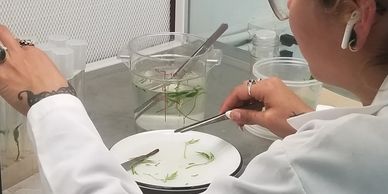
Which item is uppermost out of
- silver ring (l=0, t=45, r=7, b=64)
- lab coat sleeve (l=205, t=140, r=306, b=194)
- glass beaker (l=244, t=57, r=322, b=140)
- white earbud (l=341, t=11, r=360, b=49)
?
white earbud (l=341, t=11, r=360, b=49)

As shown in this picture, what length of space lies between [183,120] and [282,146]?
47cm

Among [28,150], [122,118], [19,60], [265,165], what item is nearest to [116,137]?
[122,118]

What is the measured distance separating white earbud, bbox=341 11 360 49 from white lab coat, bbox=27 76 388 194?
0.06 m

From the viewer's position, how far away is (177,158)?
1.01m

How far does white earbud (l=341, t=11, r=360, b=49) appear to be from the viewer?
63 cm

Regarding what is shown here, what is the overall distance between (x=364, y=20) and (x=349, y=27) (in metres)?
0.02

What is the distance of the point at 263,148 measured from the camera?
110 cm

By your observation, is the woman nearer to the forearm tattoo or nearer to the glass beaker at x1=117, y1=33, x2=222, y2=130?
the forearm tattoo

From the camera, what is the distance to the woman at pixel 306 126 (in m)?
0.63

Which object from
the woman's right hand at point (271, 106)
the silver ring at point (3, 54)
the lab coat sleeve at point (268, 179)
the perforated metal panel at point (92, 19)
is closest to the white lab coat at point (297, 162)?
the lab coat sleeve at point (268, 179)

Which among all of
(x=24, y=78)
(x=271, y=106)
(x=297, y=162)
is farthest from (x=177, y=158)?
(x=297, y=162)

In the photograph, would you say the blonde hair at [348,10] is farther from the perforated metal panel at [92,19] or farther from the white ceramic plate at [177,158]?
the perforated metal panel at [92,19]

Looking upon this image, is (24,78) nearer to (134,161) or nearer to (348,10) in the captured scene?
(134,161)

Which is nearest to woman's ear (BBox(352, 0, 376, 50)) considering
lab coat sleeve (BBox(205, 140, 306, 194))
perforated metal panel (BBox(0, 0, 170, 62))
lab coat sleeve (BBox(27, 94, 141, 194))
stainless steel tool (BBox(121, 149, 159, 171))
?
lab coat sleeve (BBox(205, 140, 306, 194))
